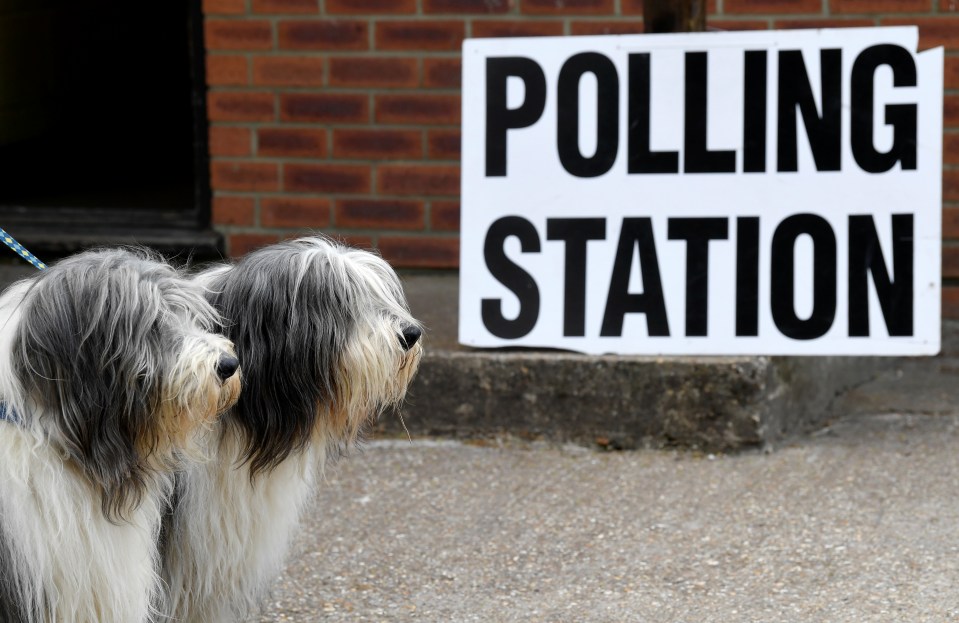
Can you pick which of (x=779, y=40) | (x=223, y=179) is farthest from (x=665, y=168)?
(x=223, y=179)

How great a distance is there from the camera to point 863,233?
460 centimetres

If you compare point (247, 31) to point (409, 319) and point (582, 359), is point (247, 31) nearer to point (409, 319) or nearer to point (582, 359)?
point (582, 359)

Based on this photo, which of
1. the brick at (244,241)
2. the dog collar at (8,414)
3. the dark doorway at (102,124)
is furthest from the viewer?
the dark doorway at (102,124)

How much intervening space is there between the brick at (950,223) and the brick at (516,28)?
72.4 inches

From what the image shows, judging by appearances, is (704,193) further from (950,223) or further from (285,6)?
(285,6)

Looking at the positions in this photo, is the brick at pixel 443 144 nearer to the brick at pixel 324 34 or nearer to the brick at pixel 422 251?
the brick at pixel 422 251

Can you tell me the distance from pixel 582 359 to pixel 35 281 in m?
2.39

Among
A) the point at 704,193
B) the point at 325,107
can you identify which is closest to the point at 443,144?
the point at 325,107

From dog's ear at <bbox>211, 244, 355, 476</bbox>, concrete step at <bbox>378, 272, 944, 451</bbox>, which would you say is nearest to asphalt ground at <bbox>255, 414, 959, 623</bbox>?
concrete step at <bbox>378, 272, 944, 451</bbox>

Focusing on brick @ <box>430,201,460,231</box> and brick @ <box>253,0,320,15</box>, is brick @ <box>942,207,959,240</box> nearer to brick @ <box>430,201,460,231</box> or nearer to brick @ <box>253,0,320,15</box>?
brick @ <box>430,201,460,231</box>

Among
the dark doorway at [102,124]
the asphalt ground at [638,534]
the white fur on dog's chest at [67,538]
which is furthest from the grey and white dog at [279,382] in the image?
the dark doorway at [102,124]

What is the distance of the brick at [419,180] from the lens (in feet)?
18.9

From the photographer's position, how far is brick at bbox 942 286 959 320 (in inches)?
226

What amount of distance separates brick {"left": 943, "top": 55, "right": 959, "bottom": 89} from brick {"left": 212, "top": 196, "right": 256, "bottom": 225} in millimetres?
3041
